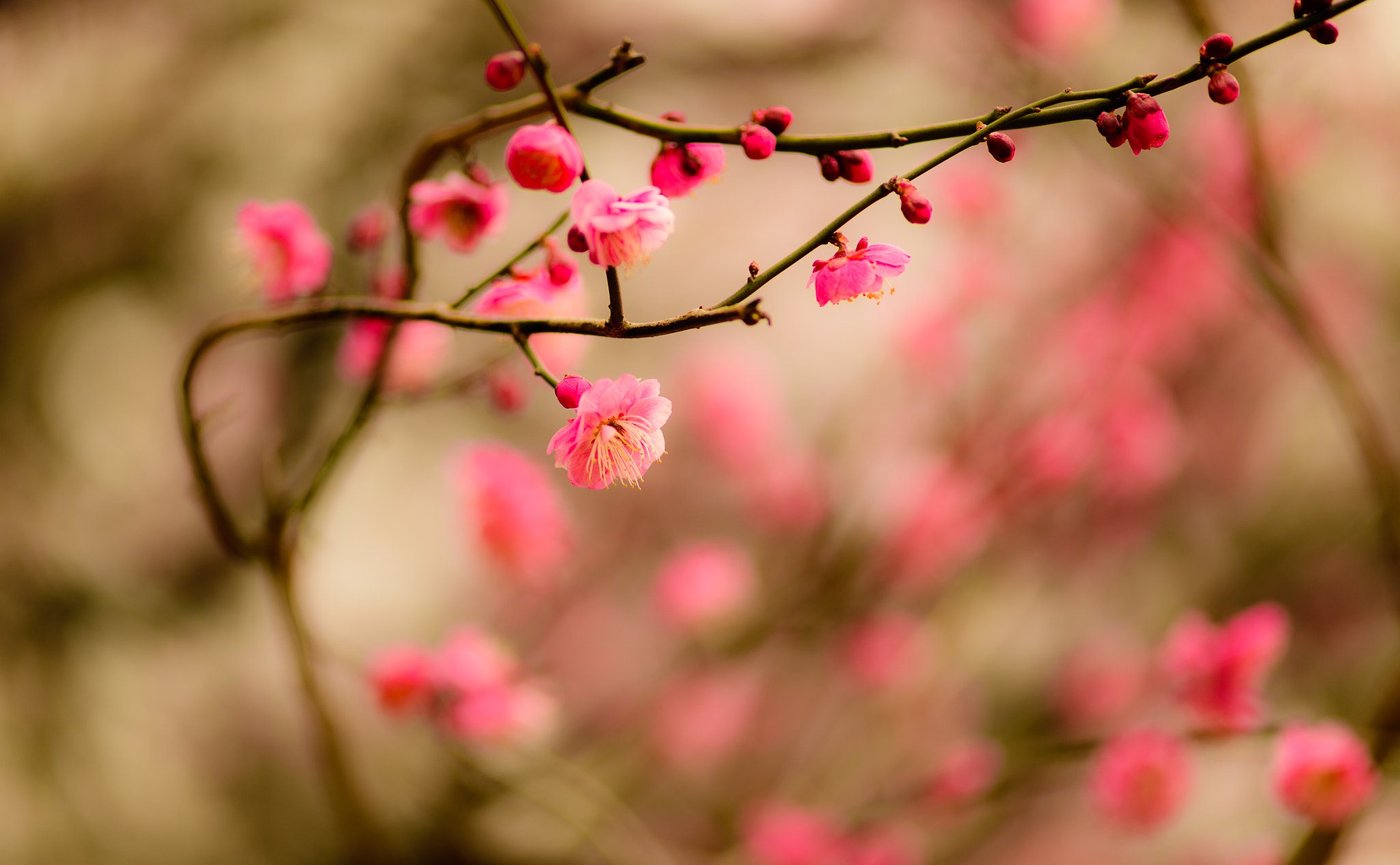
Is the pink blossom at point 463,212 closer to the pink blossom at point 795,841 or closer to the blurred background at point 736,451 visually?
the blurred background at point 736,451

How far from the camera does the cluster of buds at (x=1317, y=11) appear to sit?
353 mm

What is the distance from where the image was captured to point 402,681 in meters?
0.69

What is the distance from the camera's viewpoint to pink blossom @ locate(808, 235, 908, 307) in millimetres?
356

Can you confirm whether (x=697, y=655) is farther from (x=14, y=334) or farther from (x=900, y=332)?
(x=14, y=334)

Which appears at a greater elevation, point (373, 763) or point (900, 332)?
point (900, 332)

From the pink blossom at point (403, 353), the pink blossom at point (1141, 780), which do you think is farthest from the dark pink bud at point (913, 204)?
the pink blossom at point (1141, 780)

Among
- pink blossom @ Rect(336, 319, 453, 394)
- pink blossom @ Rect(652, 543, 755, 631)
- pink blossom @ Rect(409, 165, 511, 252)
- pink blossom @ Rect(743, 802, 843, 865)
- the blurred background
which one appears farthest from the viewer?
pink blossom @ Rect(652, 543, 755, 631)

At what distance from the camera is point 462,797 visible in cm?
107

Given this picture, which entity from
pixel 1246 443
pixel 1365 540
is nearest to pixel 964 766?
pixel 1365 540

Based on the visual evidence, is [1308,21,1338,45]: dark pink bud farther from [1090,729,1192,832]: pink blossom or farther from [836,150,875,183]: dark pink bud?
[1090,729,1192,832]: pink blossom

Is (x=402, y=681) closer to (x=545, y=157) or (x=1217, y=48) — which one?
(x=545, y=157)

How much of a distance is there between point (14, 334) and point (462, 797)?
966 millimetres

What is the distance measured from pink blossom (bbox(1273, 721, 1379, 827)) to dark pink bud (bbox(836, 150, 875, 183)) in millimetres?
630

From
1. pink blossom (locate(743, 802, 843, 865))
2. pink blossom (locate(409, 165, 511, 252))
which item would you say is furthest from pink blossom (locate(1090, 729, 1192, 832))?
pink blossom (locate(409, 165, 511, 252))
